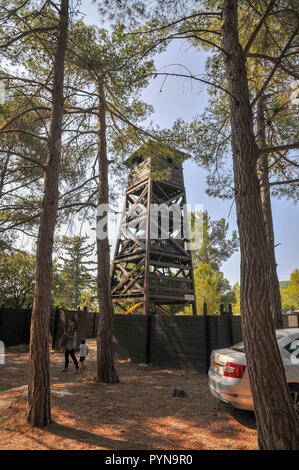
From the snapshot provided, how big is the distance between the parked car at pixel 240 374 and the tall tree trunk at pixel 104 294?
10.5 ft

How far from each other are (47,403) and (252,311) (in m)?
3.39

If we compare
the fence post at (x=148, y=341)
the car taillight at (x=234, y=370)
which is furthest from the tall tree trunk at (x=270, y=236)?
the car taillight at (x=234, y=370)

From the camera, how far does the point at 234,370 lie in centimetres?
416

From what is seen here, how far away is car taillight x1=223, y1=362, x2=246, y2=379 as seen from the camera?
4082mm

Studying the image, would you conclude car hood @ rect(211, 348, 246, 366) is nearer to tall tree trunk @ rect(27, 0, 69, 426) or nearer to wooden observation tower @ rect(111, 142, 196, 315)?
tall tree trunk @ rect(27, 0, 69, 426)

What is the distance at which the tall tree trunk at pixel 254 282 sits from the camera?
285 cm

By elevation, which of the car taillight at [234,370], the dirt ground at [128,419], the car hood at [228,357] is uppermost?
the car hood at [228,357]

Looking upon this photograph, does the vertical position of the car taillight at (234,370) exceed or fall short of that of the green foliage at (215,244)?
it falls short

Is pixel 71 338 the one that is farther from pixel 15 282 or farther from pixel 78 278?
pixel 78 278

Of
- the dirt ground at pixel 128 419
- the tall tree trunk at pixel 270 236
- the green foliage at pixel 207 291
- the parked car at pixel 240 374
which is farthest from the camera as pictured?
the green foliage at pixel 207 291

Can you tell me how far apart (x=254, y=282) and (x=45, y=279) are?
3.30m

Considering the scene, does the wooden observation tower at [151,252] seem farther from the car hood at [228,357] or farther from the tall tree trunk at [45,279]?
the car hood at [228,357]
